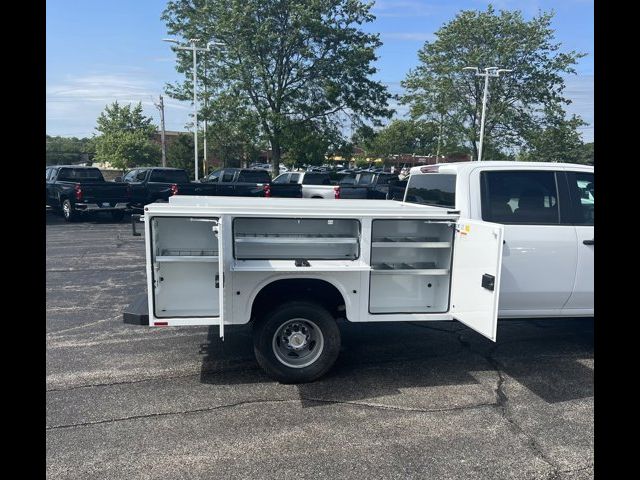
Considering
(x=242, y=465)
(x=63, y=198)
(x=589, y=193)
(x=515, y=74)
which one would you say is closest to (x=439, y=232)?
(x=589, y=193)

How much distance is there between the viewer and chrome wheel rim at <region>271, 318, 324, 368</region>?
4.35m

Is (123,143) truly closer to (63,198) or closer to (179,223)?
(63,198)

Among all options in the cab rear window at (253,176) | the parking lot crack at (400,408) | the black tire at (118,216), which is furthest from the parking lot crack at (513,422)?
the cab rear window at (253,176)

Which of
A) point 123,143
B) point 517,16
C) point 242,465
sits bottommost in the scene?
point 242,465

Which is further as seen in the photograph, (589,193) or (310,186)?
(310,186)

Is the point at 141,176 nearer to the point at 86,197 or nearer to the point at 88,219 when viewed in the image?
the point at 88,219

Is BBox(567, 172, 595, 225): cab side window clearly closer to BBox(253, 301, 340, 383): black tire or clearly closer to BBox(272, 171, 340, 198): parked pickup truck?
BBox(253, 301, 340, 383): black tire

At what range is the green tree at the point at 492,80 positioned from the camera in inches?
1258

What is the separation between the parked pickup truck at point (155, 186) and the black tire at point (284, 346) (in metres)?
12.2

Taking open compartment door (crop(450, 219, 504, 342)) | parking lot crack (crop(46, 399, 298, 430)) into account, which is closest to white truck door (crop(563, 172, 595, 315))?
open compartment door (crop(450, 219, 504, 342))

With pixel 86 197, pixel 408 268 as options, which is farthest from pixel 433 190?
pixel 86 197
